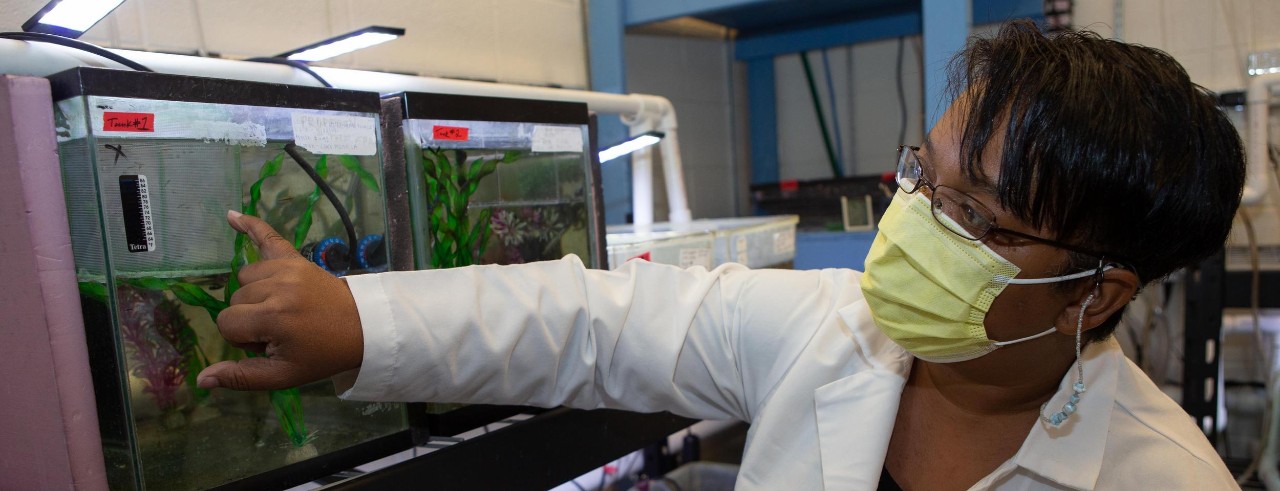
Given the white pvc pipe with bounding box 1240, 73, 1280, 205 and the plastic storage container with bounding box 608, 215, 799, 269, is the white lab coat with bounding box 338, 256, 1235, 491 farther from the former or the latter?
the white pvc pipe with bounding box 1240, 73, 1280, 205

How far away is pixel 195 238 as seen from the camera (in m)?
0.76

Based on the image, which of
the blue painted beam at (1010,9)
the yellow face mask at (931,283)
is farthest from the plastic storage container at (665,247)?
the blue painted beam at (1010,9)

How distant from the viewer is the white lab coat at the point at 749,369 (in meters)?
0.79

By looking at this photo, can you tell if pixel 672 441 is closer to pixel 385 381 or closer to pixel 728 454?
pixel 728 454

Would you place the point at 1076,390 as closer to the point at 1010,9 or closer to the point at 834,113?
the point at 1010,9

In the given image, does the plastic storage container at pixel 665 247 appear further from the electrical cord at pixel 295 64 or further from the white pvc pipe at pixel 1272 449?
the white pvc pipe at pixel 1272 449

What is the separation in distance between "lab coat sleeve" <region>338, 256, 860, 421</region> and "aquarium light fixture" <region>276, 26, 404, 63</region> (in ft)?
1.31

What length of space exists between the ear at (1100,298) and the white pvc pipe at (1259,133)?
6.25ft

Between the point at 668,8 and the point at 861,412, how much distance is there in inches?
51.1

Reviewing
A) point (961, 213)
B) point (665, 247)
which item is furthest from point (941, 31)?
point (961, 213)

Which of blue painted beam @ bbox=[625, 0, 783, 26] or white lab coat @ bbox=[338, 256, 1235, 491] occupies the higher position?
blue painted beam @ bbox=[625, 0, 783, 26]

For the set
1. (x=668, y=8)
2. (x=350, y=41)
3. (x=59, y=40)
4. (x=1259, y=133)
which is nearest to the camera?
(x=59, y=40)

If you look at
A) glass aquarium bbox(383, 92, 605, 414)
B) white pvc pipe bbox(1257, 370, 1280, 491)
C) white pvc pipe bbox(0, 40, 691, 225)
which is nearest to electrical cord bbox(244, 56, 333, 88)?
white pvc pipe bbox(0, 40, 691, 225)

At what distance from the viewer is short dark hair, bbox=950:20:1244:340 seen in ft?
2.39
